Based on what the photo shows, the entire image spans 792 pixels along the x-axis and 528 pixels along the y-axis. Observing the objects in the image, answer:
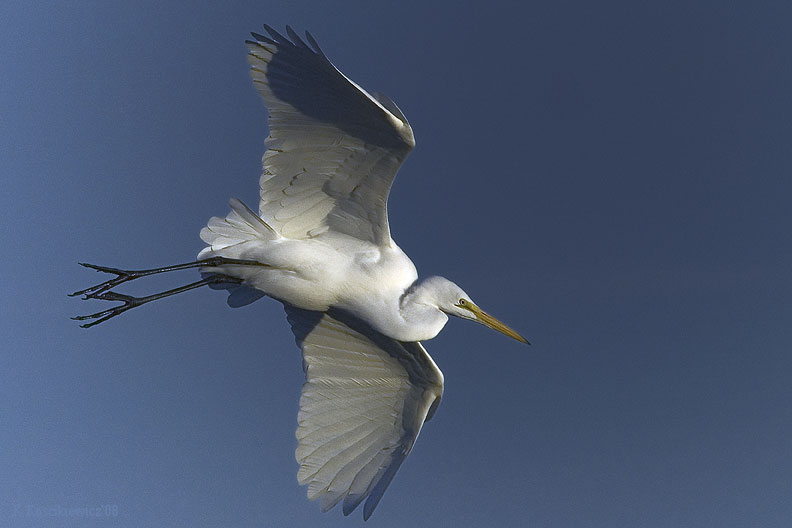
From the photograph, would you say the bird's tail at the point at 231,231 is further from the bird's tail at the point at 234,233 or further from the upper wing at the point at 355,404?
the upper wing at the point at 355,404

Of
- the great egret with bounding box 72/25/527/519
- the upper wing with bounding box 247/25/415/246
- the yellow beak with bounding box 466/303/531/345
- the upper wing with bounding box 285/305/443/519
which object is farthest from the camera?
the upper wing with bounding box 285/305/443/519

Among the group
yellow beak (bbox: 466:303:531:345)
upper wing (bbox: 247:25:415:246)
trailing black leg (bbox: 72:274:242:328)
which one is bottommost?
trailing black leg (bbox: 72:274:242:328)

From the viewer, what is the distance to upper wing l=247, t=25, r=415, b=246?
19.7 feet

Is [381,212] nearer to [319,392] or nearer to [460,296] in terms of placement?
[460,296]

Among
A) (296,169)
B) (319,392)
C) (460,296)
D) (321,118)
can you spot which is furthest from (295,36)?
(319,392)

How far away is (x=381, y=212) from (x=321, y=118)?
842 mm

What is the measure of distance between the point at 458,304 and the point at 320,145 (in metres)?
1.60

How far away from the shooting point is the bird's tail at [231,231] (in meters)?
6.73

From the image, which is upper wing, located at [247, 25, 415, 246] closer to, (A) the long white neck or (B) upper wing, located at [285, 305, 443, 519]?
(A) the long white neck

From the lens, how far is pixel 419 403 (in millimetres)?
7406

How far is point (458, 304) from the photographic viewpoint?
6875 millimetres

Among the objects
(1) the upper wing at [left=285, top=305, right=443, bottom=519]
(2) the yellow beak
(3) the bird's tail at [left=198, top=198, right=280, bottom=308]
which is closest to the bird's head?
(2) the yellow beak

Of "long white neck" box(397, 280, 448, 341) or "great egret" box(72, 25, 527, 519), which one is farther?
"long white neck" box(397, 280, 448, 341)

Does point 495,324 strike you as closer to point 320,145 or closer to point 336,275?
point 336,275
